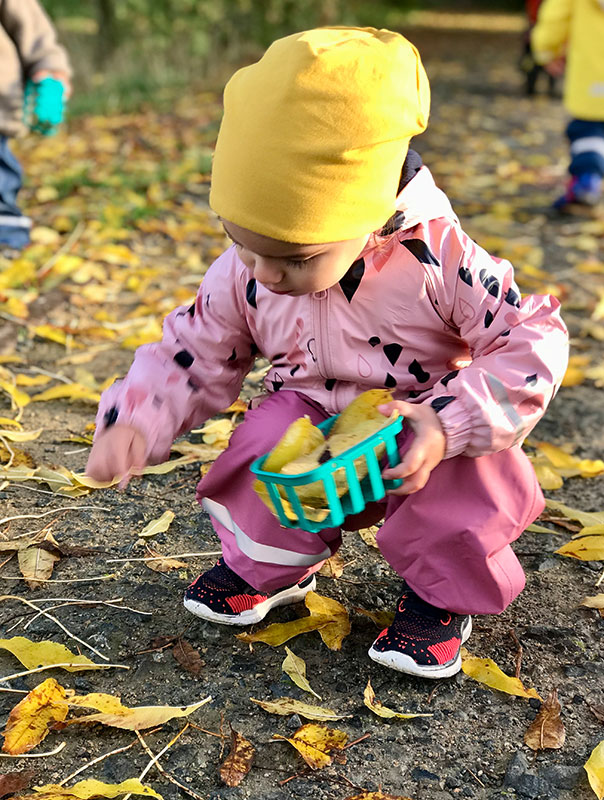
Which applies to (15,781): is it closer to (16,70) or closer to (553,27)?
(16,70)

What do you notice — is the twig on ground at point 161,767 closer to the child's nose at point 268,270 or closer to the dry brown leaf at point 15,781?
the dry brown leaf at point 15,781

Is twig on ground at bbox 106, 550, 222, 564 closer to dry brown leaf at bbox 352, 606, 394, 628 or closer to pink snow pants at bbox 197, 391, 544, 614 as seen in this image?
pink snow pants at bbox 197, 391, 544, 614

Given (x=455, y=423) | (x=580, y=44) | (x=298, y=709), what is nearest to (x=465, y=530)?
(x=455, y=423)

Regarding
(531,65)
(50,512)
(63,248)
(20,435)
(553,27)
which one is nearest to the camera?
(50,512)

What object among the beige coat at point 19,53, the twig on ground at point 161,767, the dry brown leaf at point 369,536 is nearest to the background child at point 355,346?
the dry brown leaf at point 369,536

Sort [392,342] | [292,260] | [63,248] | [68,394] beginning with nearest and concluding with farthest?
1. [292,260]
2. [392,342]
3. [68,394]
4. [63,248]

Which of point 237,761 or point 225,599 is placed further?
point 225,599

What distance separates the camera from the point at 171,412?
1.75m

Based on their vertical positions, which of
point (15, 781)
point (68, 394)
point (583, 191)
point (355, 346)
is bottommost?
point (583, 191)

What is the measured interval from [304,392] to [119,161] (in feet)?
13.7

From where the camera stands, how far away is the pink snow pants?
166 cm

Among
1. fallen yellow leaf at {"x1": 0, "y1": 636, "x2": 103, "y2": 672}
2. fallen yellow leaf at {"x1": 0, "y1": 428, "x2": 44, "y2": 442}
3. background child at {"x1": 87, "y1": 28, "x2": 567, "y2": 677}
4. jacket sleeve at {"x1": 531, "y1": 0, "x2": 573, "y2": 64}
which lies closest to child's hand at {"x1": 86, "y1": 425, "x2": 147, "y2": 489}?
background child at {"x1": 87, "y1": 28, "x2": 567, "y2": 677}

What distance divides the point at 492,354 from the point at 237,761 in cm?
79

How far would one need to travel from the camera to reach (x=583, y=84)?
16.6 feet
